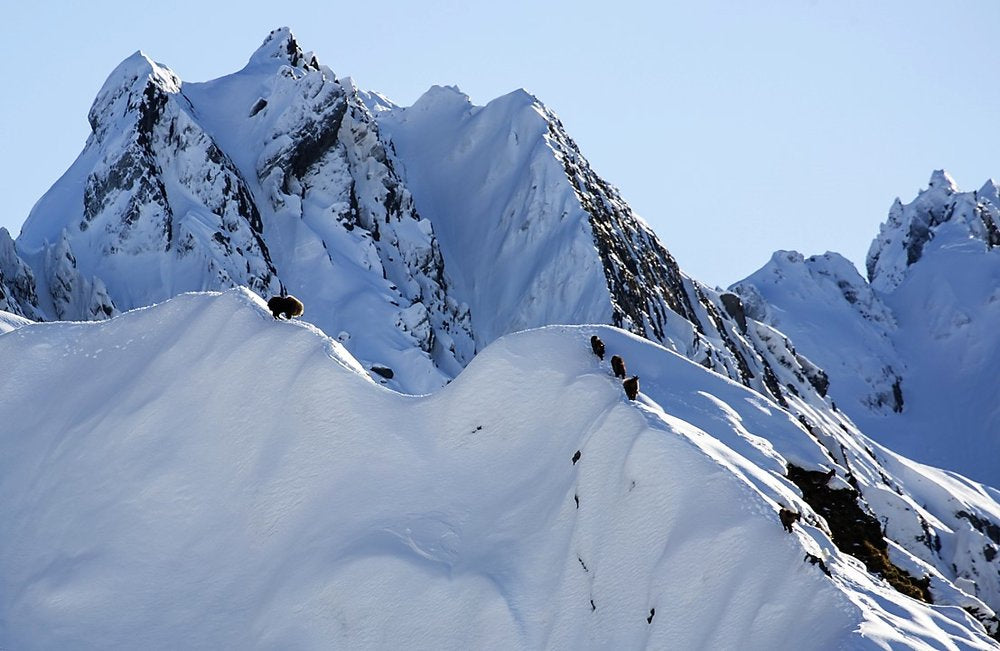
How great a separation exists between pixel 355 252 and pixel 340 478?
6283cm

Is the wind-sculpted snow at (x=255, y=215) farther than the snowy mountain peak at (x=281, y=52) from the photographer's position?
No

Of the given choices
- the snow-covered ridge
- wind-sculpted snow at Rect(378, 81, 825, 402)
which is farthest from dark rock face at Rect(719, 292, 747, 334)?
the snow-covered ridge

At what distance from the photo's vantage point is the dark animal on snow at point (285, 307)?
88.2ft

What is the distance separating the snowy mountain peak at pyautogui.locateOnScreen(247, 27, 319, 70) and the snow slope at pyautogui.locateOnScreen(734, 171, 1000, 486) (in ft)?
272

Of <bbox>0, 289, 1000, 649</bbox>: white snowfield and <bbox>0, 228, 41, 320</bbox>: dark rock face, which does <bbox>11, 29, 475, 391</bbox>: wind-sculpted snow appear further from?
<bbox>0, 289, 1000, 649</bbox>: white snowfield

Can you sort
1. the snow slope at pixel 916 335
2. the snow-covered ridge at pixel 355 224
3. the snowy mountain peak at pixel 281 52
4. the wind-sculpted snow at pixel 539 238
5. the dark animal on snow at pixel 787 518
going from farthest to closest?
the snow slope at pixel 916 335 → the snowy mountain peak at pixel 281 52 → the wind-sculpted snow at pixel 539 238 → the snow-covered ridge at pixel 355 224 → the dark animal on snow at pixel 787 518

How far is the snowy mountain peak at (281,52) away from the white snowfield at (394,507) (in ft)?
240

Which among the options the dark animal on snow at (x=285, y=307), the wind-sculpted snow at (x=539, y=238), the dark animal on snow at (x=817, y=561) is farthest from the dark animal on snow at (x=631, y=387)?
the wind-sculpted snow at (x=539, y=238)

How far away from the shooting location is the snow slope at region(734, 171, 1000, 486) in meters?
153

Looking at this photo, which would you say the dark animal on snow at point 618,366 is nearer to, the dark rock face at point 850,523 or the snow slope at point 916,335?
the dark rock face at point 850,523

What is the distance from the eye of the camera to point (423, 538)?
23.1 metres

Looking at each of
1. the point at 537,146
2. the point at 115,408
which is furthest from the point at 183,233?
the point at 115,408

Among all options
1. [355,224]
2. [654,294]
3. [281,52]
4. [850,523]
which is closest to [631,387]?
[850,523]

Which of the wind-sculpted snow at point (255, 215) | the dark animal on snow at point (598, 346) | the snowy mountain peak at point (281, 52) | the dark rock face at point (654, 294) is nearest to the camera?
the dark animal on snow at point (598, 346)
